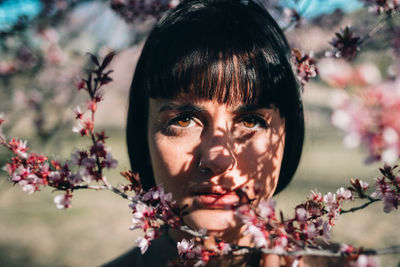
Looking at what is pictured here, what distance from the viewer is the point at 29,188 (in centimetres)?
98

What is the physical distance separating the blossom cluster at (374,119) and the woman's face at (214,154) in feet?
1.86

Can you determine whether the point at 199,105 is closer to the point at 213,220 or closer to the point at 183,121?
the point at 183,121

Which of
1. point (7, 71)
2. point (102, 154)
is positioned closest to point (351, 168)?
point (7, 71)

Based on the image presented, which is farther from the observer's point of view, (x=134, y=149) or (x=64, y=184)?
(x=134, y=149)

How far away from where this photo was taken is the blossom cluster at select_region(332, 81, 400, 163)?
0.49 m

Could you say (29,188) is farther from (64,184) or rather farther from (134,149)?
(134,149)

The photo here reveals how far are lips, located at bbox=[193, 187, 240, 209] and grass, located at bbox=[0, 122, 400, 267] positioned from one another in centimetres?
222

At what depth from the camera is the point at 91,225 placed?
5.06 meters

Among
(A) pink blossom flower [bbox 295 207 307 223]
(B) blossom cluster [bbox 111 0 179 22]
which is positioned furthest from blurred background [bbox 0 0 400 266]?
(A) pink blossom flower [bbox 295 207 307 223]

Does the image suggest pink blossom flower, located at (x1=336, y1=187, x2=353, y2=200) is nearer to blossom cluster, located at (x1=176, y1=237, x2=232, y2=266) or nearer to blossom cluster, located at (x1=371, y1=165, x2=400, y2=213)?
Answer: blossom cluster, located at (x1=371, y1=165, x2=400, y2=213)

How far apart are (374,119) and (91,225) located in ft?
16.9

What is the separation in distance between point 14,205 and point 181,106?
19.3ft

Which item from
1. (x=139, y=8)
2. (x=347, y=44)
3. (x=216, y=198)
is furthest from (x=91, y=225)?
(x=347, y=44)

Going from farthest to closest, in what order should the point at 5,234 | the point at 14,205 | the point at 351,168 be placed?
the point at 351,168 < the point at 14,205 < the point at 5,234
